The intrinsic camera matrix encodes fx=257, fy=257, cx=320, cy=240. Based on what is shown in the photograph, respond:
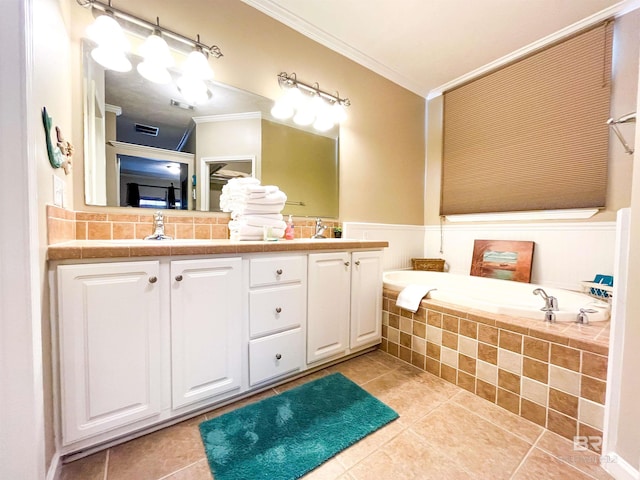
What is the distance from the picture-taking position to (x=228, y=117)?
1.74m

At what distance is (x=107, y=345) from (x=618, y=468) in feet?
6.49

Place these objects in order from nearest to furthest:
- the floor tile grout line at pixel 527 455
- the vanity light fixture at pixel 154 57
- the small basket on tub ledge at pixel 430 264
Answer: the floor tile grout line at pixel 527 455 < the vanity light fixture at pixel 154 57 < the small basket on tub ledge at pixel 430 264

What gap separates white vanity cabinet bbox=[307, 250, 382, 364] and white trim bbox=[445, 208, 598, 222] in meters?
1.34

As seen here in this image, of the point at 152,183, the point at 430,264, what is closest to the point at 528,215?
the point at 430,264

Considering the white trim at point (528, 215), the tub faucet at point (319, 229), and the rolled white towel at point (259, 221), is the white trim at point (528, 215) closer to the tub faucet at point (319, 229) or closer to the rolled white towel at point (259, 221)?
the tub faucet at point (319, 229)

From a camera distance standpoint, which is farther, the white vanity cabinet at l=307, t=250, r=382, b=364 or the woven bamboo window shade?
the woven bamboo window shade

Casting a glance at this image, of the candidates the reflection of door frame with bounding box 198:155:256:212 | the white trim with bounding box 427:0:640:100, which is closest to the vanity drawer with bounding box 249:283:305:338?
the reflection of door frame with bounding box 198:155:256:212

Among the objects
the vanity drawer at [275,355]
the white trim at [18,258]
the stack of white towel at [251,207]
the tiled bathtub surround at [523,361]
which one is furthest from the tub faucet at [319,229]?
the white trim at [18,258]

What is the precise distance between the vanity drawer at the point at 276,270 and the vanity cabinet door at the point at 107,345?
44 centimetres

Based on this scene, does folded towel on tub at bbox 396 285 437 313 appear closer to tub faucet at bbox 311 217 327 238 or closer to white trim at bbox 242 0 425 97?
tub faucet at bbox 311 217 327 238

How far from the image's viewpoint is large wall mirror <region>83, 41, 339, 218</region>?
4.50ft

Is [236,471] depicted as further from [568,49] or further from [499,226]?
[568,49]

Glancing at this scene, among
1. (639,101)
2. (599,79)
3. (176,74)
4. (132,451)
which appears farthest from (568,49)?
(132,451)

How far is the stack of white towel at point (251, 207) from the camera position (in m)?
1.56
